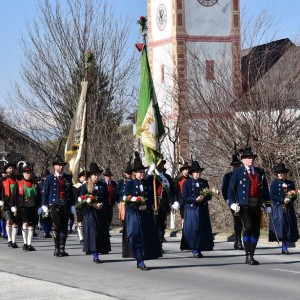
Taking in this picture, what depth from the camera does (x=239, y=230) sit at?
21.9 metres

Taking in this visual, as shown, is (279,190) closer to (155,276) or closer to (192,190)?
(192,190)

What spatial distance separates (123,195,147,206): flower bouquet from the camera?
56.9 feet

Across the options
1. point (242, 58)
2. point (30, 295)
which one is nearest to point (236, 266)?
point (30, 295)

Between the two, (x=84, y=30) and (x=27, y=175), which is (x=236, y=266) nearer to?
(x=27, y=175)

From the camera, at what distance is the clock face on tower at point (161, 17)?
61.0 m

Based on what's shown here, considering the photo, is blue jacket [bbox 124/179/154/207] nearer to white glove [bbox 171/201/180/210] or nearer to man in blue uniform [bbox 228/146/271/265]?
man in blue uniform [bbox 228/146/271/265]

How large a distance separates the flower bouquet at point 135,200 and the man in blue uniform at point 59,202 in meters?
3.41

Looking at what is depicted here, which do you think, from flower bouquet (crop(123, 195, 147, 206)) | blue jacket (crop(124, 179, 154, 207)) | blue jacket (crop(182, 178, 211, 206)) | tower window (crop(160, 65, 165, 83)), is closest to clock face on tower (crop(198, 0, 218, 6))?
tower window (crop(160, 65, 165, 83))

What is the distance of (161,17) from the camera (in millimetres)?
61375

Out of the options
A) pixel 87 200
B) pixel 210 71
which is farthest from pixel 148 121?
pixel 210 71

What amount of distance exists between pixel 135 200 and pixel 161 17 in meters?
44.9

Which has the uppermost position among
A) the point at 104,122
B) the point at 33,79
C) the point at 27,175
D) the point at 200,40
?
the point at 200,40

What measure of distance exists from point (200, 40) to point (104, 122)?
17684 millimetres

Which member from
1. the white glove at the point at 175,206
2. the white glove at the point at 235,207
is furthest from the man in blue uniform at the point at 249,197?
the white glove at the point at 175,206
